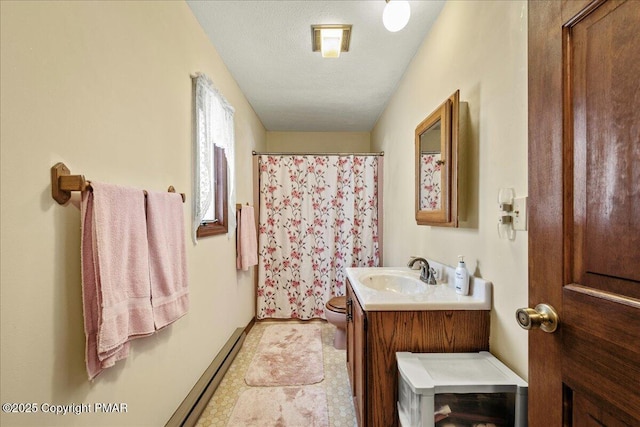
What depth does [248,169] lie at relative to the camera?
9.04 ft

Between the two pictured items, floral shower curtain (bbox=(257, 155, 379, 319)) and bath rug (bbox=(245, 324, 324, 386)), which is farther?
floral shower curtain (bbox=(257, 155, 379, 319))

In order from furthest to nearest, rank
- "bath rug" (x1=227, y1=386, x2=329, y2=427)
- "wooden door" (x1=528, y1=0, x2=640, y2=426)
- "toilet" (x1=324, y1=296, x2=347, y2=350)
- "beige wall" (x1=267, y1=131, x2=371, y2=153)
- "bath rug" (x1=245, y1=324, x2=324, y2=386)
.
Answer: "beige wall" (x1=267, y1=131, x2=371, y2=153) → "toilet" (x1=324, y1=296, x2=347, y2=350) → "bath rug" (x1=245, y1=324, x2=324, y2=386) → "bath rug" (x1=227, y1=386, x2=329, y2=427) → "wooden door" (x1=528, y1=0, x2=640, y2=426)

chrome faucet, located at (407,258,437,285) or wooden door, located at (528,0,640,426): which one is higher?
wooden door, located at (528,0,640,426)

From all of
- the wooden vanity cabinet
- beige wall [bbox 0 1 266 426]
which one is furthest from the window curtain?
the wooden vanity cabinet

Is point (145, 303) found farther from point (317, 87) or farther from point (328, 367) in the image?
point (317, 87)

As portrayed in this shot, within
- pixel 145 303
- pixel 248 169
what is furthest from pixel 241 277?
pixel 145 303

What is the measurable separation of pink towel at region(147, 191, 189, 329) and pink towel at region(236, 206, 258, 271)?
1067mm

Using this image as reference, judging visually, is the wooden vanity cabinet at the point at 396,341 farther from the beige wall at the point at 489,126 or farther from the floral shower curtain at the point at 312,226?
the floral shower curtain at the point at 312,226

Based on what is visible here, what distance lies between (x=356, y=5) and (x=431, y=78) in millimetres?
588

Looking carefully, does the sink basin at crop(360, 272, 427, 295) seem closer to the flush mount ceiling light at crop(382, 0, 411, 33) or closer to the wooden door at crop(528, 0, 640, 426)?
the wooden door at crop(528, 0, 640, 426)

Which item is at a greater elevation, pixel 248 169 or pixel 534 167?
pixel 248 169

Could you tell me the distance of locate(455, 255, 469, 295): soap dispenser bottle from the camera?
1.25 metres

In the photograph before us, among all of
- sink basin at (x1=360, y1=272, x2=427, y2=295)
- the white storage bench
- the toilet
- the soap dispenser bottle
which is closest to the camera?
the white storage bench

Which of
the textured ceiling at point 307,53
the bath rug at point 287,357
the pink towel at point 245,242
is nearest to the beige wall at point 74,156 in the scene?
the textured ceiling at point 307,53
